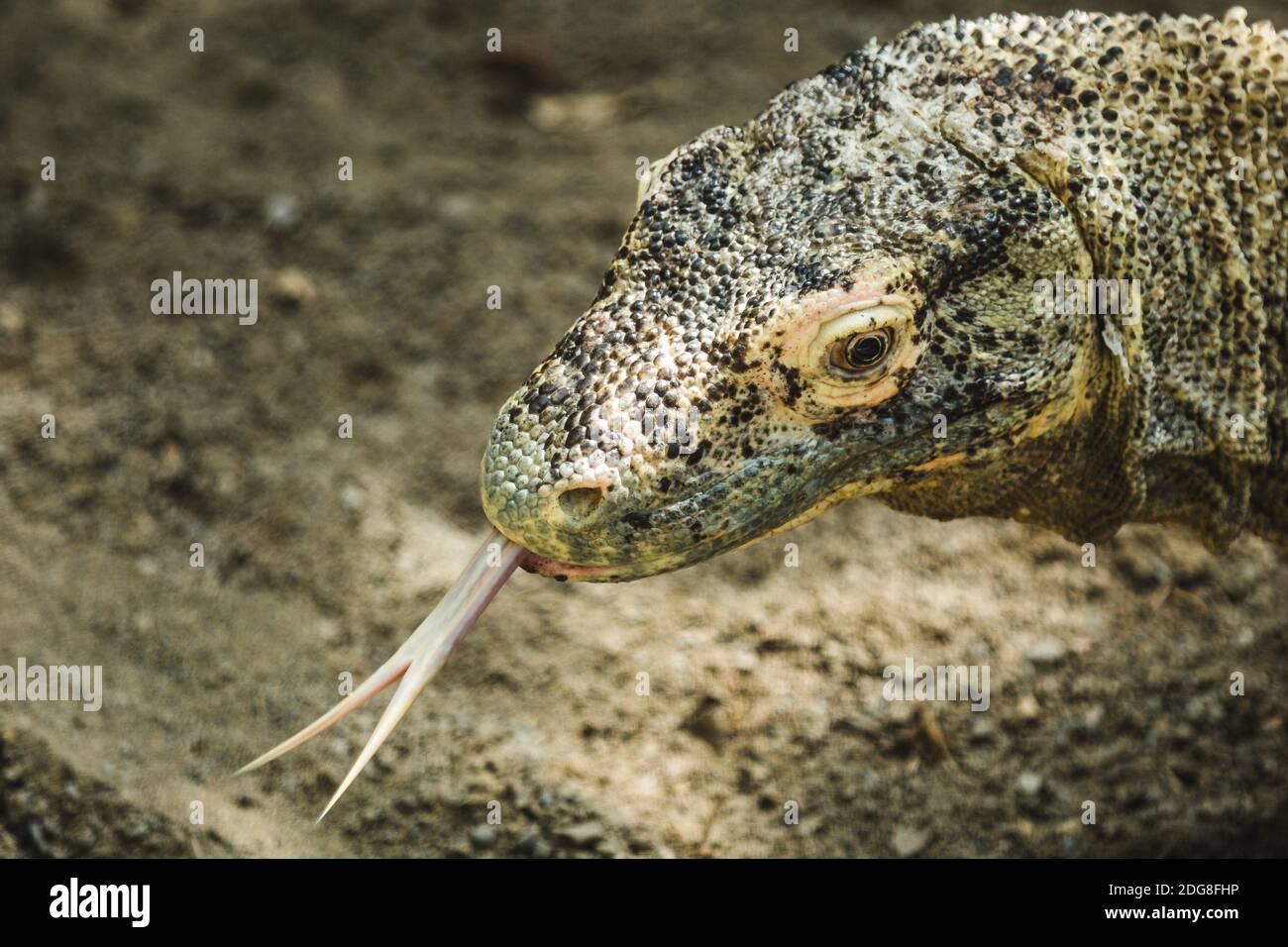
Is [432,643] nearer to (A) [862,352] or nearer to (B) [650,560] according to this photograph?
(B) [650,560]

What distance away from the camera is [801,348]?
8.75 ft

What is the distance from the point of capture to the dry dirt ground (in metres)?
4.02

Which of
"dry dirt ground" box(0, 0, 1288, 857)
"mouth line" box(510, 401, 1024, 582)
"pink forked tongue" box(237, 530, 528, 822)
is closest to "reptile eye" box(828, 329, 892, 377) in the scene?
"mouth line" box(510, 401, 1024, 582)

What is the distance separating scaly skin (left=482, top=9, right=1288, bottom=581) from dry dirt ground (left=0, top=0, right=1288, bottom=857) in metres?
1.29

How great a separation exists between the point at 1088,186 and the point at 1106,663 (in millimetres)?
2092

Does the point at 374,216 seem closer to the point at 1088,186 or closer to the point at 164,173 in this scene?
the point at 164,173

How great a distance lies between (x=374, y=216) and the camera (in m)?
5.93

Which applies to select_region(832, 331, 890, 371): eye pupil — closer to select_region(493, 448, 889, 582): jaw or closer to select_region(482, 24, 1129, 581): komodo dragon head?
select_region(482, 24, 1129, 581): komodo dragon head

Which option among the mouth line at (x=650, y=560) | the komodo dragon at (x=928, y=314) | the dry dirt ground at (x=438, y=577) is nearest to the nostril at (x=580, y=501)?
the komodo dragon at (x=928, y=314)

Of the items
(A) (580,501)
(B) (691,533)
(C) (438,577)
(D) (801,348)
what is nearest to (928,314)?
(D) (801,348)

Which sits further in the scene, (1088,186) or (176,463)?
(176,463)

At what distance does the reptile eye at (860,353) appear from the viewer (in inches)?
105

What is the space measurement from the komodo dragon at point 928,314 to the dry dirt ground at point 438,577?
1257 mm

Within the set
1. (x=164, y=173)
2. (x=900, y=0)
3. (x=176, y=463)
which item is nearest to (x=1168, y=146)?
(x=176, y=463)
